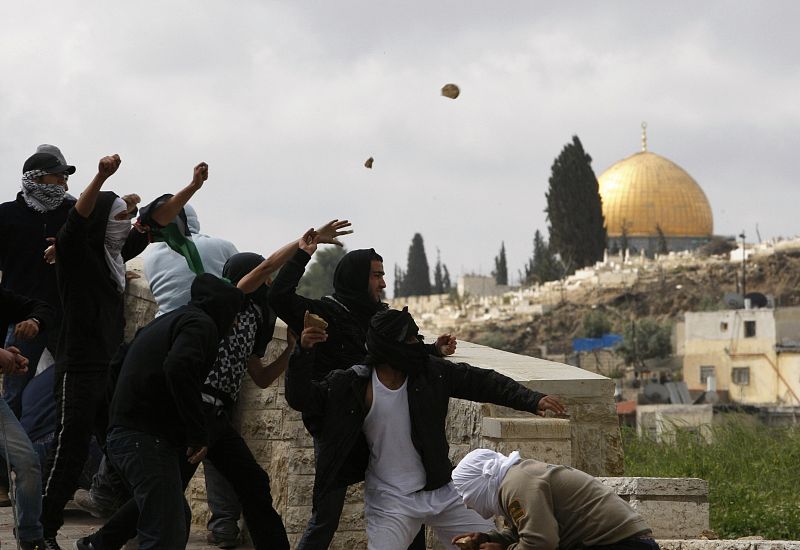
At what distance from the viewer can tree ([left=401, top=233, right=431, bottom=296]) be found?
8738cm

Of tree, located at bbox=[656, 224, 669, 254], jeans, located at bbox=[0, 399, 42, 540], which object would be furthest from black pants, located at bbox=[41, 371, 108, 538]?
tree, located at bbox=[656, 224, 669, 254]

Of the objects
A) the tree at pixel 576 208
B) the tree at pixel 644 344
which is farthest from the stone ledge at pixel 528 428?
the tree at pixel 576 208

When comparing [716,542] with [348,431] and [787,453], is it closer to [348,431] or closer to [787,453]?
[348,431]

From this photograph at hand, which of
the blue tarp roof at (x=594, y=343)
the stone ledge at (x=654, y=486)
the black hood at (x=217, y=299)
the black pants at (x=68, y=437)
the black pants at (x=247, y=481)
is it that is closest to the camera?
the black hood at (x=217, y=299)

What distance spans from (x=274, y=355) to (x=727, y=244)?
78816 mm

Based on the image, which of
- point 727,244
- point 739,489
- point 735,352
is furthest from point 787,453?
point 727,244

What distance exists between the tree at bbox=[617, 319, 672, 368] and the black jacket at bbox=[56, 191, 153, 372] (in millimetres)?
53997

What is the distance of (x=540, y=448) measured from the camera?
5.10 m

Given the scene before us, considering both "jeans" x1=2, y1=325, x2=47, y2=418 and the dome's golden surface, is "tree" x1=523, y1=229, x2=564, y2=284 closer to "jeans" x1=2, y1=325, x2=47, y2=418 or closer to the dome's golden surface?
the dome's golden surface

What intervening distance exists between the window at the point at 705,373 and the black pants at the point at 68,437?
49.7 meters

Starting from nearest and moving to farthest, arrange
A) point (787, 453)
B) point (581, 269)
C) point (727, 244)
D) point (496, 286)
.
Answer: point (787, 453)
point (581, 269)
point (727, 244)
point (496, 286)

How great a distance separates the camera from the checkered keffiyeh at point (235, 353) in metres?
5.10

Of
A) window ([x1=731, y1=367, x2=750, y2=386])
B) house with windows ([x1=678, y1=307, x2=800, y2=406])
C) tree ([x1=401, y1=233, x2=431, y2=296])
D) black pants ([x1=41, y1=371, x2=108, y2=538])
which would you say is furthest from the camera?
tree ([x1=401, y1=233, x2=431, y2=296])

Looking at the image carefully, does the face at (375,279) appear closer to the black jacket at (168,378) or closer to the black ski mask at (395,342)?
the black ski mask at (395,342)
